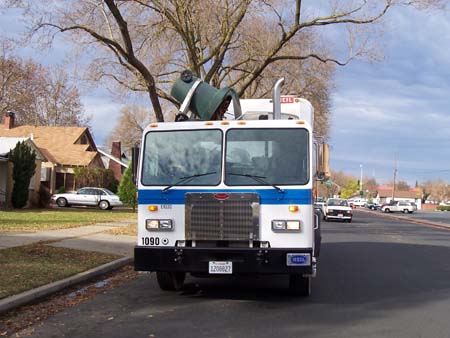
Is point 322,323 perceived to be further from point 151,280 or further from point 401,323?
point 151,280

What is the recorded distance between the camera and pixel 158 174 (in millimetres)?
8352

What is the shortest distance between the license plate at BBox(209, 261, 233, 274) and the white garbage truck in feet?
0.04

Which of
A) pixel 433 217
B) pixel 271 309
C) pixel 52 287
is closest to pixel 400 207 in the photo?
pixel 433 217

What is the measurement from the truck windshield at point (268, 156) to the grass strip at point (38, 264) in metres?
3.56

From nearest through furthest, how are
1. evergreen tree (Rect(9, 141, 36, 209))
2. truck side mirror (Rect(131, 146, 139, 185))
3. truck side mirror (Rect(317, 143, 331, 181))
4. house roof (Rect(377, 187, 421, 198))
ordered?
truck side mirror (Rect(131, 146, 139, 185)) → truck side mirror (Rect(317, 143, 331, 181)) → evergreen tree (Rect(9, 141, 36, 209)) → house roof (Rect(377, 187, 421, 198))

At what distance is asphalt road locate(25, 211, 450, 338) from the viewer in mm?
6875

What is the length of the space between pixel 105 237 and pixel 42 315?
9476mm

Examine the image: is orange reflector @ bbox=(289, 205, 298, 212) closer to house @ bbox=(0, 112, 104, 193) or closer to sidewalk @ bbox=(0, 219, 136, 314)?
sidewalk @ bbox=(0, 219, 136, 314)

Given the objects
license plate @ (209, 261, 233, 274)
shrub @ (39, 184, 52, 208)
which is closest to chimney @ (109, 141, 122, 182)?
shrub @ (39, 184, 52, 208)

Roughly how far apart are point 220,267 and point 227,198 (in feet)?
3.09

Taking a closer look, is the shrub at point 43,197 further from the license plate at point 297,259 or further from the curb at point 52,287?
the license plate at point 297,259

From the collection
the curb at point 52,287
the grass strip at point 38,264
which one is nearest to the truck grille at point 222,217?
the curb at point 52,287

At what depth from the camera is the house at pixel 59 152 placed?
41.0 m

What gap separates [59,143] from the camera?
44.8 meters
